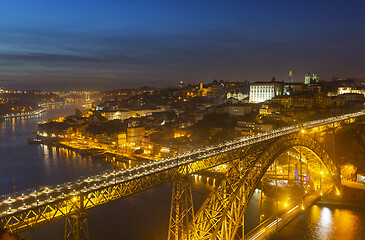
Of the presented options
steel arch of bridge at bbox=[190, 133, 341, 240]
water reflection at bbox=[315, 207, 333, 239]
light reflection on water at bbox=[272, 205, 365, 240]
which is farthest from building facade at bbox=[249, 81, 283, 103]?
steel arch of bridge at bbox=[190, 133, 341, 240]

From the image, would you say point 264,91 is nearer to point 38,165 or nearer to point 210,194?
point 38,165

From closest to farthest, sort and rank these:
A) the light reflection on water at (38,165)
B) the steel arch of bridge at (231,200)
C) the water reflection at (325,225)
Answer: the steel arch of bridge at (231,200), the water reflection at (325,225), the light reflection on water at (38,165)

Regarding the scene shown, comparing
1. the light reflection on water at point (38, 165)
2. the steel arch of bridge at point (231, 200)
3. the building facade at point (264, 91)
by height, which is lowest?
the light reflection on water at point (38, 165)

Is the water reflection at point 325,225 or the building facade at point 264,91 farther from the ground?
the building facade at point 264,91

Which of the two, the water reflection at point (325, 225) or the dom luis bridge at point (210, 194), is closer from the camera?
the dom luis bridge at point (210, 194)

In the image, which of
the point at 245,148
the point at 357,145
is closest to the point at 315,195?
the point at 245,148

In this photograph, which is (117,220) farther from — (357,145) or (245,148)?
(357,145)

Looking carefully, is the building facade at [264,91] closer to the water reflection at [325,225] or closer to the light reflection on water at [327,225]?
the light reflection on water at [327,225]

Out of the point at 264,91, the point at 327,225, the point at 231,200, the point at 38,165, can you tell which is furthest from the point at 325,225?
the point at 264,91

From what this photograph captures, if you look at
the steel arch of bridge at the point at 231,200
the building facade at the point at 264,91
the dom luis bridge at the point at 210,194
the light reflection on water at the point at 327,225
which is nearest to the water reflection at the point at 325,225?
the light reflection on water at the point at 327,225
